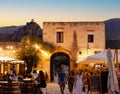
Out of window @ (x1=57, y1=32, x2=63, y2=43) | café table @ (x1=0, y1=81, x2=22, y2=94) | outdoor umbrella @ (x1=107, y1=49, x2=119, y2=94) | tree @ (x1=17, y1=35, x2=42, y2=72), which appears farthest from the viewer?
window @ (x1=57, y1=32, x2=63, y2=43)

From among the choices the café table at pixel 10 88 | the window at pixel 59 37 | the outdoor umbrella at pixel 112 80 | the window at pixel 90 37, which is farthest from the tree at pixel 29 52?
the outdoor umbrella at pixel 112 80

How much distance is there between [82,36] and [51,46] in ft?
10.7

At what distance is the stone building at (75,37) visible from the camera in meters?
41.4

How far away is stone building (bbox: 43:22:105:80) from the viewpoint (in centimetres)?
4144

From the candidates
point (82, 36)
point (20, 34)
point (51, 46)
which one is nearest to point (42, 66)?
point (51, 46)

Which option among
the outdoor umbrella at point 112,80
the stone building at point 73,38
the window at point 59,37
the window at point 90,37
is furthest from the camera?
the window at point 59,37

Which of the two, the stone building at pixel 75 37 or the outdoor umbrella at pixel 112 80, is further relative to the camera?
the stone building at pixel 75 37

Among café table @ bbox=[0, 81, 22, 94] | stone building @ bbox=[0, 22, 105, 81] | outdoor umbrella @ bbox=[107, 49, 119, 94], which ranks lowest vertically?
café table @ bbox=[0, 81, 22, 94]

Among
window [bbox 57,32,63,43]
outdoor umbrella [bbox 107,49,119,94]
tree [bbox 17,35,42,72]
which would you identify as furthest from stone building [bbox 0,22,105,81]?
outdoor umbrella [bbox 107,49,119,94]

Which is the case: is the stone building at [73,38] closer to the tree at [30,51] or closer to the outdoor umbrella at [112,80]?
the tree at [30,51]

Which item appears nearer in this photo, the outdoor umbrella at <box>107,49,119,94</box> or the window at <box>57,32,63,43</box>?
the outdoor umbrella at <box>107,49,119,94</box>

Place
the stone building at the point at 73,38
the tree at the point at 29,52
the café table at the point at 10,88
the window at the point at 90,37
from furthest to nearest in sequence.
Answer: the window at the point at 90,37, the stone building at the point at 73,38, the tree at the point at 29,52, the café table at the point at 10,88

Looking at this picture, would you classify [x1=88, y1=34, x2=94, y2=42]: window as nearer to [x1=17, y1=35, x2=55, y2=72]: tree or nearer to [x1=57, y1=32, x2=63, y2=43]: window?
[x1=57, y1=32, x2=63, y2=43]: window

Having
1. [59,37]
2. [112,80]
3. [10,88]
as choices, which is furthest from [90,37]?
[112,80]
